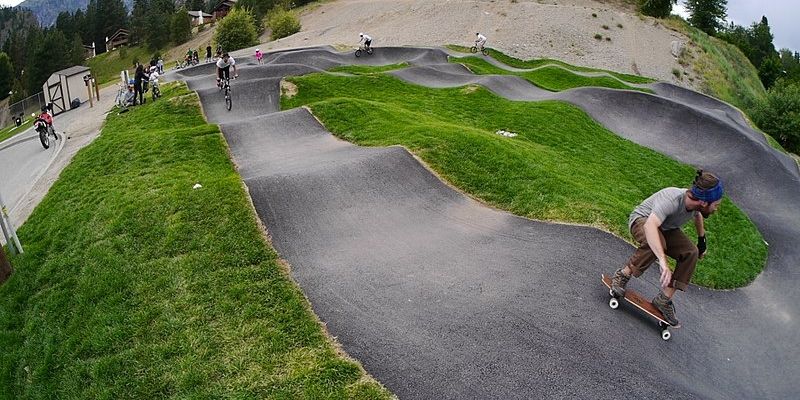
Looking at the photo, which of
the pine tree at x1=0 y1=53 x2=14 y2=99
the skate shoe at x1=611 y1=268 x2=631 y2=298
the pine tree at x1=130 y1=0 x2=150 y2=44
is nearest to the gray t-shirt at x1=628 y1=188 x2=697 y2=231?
the skate shoe at x1=611 y1=268 x2=631 y2=298

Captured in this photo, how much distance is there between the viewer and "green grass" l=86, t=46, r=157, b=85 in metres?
102

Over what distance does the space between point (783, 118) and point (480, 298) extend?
37.3 meters

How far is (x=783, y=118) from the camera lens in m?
34.9

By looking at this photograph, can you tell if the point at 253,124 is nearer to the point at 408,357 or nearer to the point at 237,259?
the point at 237,259

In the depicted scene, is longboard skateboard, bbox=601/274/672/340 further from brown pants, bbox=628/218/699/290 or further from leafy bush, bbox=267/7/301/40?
leafy bush, bbox=267/7/301/40

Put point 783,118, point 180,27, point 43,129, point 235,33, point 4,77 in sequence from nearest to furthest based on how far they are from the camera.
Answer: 1. point 43,129
2. point 783,118
3. point 235,33
4. point 4,77
5. point 180,27

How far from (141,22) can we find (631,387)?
129 metres

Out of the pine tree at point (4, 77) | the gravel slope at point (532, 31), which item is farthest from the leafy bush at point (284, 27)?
the pine tree at point (4, 77)

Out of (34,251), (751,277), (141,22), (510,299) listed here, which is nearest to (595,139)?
(751,277)

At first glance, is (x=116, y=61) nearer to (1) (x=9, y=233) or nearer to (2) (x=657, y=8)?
(2) (x=657, y=8)

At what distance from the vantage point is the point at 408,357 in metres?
6.79

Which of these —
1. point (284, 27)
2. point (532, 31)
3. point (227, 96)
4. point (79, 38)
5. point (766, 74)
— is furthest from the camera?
point (79, 38)

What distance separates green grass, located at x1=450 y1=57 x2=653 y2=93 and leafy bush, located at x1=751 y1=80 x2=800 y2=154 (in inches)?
333

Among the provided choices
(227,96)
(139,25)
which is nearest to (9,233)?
(227,96)
